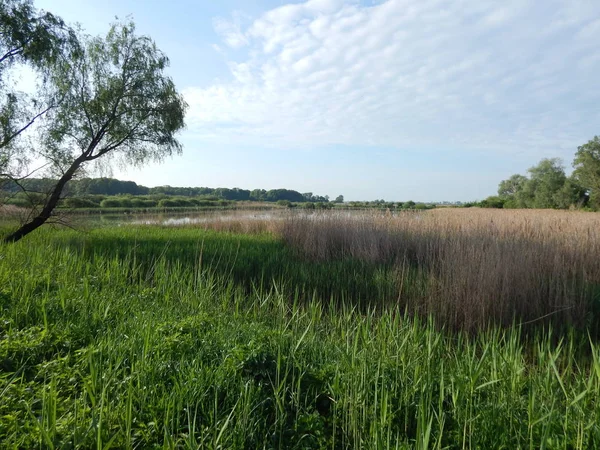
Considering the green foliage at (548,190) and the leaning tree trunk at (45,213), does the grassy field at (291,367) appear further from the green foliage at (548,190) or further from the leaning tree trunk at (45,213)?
the green foliage at (548,190)

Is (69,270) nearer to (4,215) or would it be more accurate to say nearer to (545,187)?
(4,215)

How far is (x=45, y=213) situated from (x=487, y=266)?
925 centimetres

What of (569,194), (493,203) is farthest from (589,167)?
(493,203)

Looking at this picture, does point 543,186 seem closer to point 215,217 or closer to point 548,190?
point 548,190

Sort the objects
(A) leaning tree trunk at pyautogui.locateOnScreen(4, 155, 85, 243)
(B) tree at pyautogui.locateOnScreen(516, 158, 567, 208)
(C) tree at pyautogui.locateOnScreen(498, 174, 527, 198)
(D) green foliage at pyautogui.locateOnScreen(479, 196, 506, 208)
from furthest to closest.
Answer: (C) tree at pyautogui.locateOnScreen(498, 174, 527, 198) → (D) green foliage at pyautogui.locateOnScreen(479, 196, 506, 208) → (B) tree at pyautogui.locateOnScreen(516, 158, 567, 208) → (A) leaning tree trunk at pyautogui.locateOnScreen(4, 155, 85, 243)

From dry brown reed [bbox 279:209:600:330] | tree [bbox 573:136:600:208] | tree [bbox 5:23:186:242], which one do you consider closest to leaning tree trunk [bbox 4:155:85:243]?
tree [bbox 5:23:186:242]

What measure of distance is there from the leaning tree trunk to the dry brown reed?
6.08 m

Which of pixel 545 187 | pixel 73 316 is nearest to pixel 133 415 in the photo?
pixel 73 316

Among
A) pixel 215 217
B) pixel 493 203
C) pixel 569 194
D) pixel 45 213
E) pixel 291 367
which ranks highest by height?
pixel 569 194

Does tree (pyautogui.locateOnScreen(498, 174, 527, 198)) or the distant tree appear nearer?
the distant tree

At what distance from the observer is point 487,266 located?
4.76 m

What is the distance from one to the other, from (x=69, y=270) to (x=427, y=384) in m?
4.77

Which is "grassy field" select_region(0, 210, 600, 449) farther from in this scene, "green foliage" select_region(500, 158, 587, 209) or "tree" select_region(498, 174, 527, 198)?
"tree" select_region(498, 174, 527, 198)

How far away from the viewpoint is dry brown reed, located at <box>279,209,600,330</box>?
14.9ft
